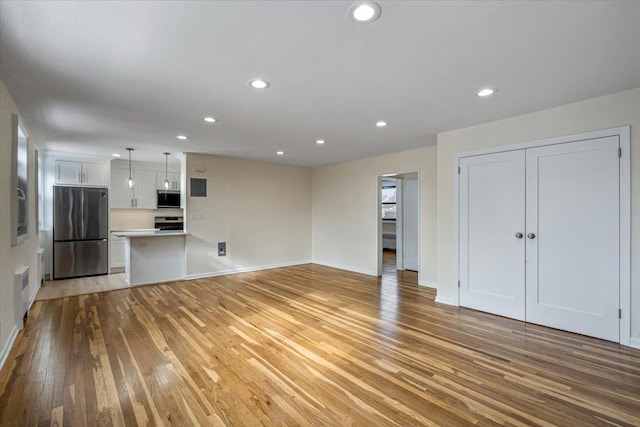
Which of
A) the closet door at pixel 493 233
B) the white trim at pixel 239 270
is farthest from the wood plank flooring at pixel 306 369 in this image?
the white trim at pixel 239 270

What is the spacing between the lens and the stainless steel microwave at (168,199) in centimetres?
711

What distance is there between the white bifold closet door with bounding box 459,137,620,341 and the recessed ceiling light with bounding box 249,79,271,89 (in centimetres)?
293

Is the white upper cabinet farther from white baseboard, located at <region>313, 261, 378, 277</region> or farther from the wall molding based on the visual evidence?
the wall molding

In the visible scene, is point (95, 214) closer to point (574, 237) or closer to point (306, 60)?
point (306, 60)

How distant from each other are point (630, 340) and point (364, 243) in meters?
4.16

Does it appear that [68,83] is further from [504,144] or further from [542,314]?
[542,314]

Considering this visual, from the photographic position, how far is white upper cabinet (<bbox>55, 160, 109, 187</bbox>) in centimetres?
593

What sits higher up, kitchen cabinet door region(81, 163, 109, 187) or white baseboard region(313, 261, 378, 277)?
kitchen cabinet door region(81, 163, 109, 187)

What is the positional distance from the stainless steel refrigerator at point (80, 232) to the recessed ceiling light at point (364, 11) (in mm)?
6807

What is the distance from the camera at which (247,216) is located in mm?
6621

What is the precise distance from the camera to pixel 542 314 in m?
3.40

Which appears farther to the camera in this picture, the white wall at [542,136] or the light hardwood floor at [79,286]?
the light hardwood floor at [79,286]

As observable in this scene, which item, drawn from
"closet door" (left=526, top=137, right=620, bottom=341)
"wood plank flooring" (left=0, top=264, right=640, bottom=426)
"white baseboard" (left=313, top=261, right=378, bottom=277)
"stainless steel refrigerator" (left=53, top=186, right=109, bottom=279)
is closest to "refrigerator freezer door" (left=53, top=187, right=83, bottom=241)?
"stainless steel refrigerator" (left=53, top=186, right=109, bottom=279)

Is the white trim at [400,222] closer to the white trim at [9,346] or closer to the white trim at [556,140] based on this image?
the white trim at [556,140]
